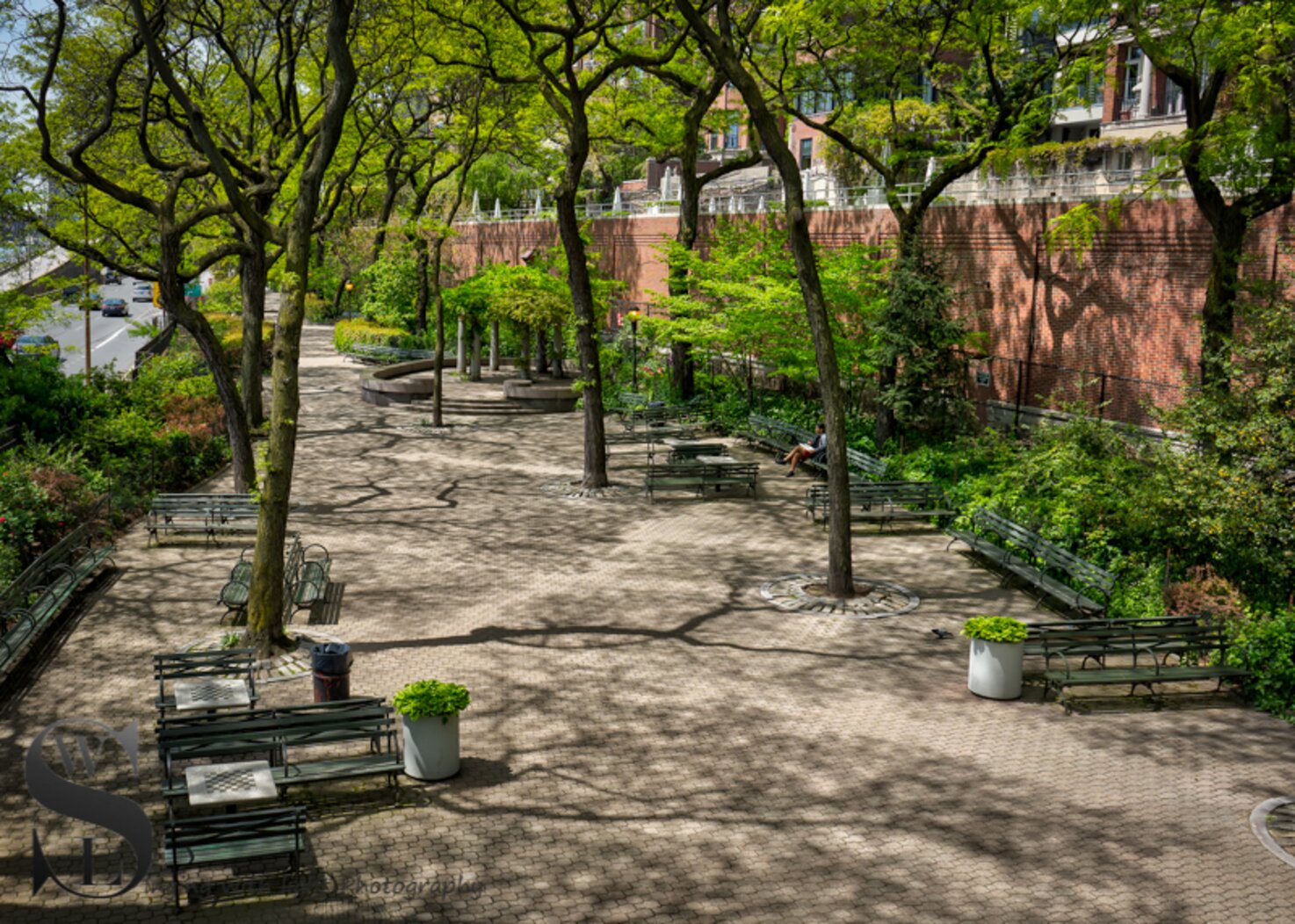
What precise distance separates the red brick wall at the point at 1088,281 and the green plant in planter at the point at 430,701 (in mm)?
15076

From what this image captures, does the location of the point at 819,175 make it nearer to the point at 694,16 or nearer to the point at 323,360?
the point at 694,16

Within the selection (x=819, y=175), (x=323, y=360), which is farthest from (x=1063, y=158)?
(x=323, y=360)

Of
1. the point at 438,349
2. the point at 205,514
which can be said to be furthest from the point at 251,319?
the point at 438,349

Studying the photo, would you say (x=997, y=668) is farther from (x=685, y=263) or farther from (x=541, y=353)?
(x=541, y=353)

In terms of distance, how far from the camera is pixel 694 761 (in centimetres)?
1187

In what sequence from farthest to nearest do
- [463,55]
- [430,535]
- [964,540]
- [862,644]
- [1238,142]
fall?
1. [463,55]
2. [430,535]
3. [964,540]
4. [1238,142]
5. [862,644]

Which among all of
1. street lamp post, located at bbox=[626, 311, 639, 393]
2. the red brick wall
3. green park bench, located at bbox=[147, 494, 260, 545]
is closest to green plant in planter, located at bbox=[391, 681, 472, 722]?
green park bench, located at bbox=[147, 494, 260, 545]

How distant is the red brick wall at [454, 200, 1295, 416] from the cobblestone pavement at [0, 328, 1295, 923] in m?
7.37

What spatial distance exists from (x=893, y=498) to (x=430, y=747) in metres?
12.6

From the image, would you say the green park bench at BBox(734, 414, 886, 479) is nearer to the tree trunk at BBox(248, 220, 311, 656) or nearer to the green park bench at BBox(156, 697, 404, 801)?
the tree trunk at BBox(248, 220, 311, 656)

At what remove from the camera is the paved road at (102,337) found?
162ft

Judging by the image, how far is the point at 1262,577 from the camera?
15.8 m

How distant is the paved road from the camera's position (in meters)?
49.3

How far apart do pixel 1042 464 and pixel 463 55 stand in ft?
56.5
